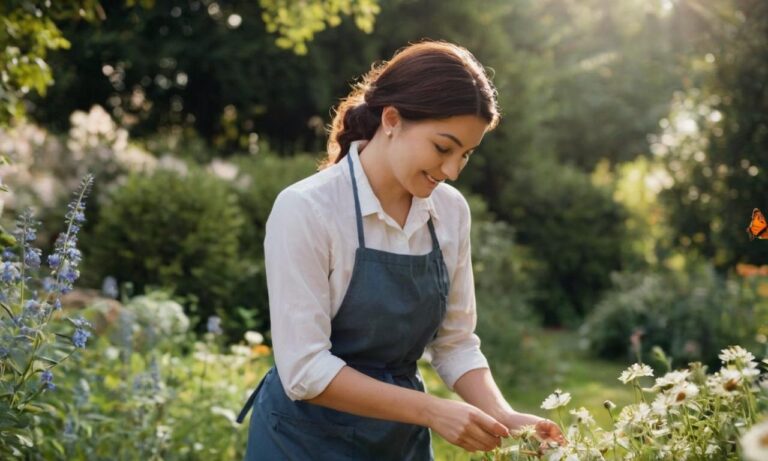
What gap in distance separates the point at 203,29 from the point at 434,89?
1028cm

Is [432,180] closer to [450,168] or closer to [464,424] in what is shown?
[450,168]

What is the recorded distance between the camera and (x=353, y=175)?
2.24 meters

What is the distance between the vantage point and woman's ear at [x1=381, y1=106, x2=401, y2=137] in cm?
218

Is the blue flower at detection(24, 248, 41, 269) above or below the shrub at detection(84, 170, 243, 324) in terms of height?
above

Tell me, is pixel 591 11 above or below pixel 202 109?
above

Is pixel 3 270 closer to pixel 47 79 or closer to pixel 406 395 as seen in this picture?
pixel 406 395

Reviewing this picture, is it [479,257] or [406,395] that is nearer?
[406,395]

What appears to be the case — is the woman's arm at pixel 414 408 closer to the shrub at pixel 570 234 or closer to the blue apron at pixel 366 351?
the blue apron at pixel 366 351

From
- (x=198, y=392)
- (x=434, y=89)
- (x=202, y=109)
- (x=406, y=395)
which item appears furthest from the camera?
(x=202, y=109)

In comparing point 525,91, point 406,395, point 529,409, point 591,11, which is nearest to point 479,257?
point 529,409

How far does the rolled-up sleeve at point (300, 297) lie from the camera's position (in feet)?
6.56

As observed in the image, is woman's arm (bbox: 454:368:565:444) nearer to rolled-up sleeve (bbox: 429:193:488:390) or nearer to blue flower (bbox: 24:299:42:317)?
rolled-up sleeve (bbox: 429:193:488:390)

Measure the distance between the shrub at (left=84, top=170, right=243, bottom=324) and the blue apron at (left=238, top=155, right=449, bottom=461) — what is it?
4.40 meters

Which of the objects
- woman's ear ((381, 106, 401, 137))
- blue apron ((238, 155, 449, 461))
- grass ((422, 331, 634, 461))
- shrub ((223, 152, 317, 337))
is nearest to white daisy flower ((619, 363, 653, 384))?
blue apron ((238, 155, 449, 461))
